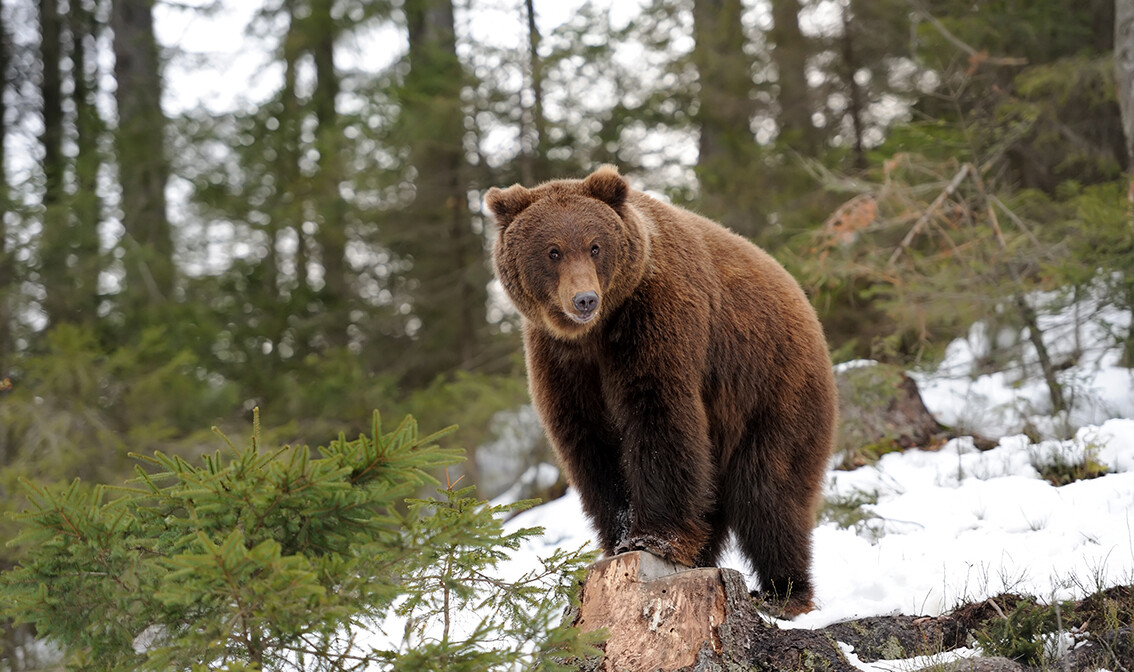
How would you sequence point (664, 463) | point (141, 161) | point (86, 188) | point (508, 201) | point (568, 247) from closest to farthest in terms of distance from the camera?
point (664, 463) < point (568, 247) < point (508, 201) < point (86, 188) < point (141, 161)

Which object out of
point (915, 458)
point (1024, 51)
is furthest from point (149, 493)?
point (1024, 51)

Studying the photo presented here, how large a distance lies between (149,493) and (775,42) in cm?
1262

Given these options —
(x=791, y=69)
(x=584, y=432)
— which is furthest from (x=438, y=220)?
(x=584, y=432)

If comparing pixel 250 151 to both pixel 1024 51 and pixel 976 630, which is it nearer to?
pixel 1024 51

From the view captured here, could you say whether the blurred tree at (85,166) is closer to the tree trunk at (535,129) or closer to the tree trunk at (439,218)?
the tree trunk at (439,218)

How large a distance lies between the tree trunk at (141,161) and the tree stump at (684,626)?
12.3 metres

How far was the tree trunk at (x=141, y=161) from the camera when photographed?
1503cm

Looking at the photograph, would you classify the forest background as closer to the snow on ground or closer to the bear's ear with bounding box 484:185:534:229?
the snow on ground

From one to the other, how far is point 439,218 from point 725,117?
4948 mm

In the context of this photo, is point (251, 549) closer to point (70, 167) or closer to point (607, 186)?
point (607, 186)

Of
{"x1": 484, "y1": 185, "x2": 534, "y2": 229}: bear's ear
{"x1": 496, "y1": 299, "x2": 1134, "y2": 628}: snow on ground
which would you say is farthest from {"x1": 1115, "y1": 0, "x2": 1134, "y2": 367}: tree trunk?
{"x1": 484, "y1": 185, "x2": 534, "y2": 229}: bear's ear

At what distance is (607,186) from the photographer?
16.1ft

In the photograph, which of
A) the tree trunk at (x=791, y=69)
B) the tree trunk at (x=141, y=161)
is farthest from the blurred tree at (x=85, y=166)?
the tree trunk at (x=791, y=69)

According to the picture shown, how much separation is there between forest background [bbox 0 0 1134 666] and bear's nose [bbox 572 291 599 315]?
16.0 ft
